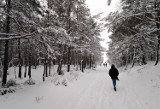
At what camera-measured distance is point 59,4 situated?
2023 cm

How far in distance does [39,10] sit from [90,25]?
21793mm

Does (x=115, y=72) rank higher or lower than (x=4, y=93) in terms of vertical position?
higher

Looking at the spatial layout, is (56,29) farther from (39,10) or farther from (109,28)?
(109,28)

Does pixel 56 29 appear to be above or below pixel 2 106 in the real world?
above

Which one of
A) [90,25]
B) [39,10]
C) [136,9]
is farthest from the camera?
[90,25]

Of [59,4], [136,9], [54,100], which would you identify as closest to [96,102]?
[54,100]

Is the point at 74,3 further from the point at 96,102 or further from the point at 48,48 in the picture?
the point at 96,102

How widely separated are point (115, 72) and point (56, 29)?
633 centimetres

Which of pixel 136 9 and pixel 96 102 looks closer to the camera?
pixel 96 102

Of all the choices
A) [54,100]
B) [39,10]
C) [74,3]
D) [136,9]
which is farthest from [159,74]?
[74,3]

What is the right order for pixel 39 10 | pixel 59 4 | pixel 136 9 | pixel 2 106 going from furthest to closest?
pixel 59 4 < pixel 136 9 < pixel 39 10 < pixel 2 106

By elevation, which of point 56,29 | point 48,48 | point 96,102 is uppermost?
point 56,29

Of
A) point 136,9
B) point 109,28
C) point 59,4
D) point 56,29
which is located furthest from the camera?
point 59,4

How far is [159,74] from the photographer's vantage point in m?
11.6
